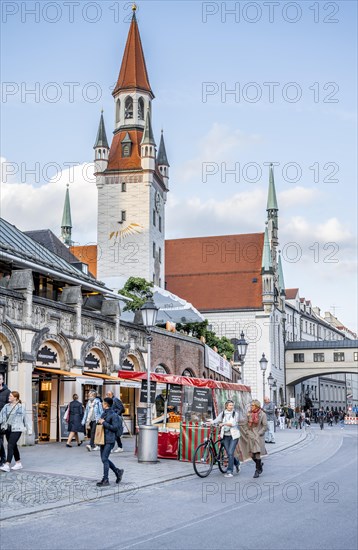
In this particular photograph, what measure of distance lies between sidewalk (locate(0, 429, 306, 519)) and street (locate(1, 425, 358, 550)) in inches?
9.3

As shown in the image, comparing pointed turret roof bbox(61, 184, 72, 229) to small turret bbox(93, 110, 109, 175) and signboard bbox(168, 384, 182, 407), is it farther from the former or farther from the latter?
signboard bbox(168, 384, 182, 407)

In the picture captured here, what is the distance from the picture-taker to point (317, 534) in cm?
924

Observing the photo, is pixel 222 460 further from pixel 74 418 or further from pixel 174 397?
pixel 74 418

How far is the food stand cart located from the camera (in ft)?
61.0

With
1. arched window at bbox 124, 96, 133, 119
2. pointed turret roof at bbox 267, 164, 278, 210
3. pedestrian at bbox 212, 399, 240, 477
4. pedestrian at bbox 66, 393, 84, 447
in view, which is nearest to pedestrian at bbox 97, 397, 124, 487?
pedestrian at bbox 212, 399, 240, 477

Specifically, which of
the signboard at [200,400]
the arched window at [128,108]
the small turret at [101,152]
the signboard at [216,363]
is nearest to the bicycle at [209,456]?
the signboard at [200,400]

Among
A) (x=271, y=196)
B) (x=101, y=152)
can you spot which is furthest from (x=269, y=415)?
(x=271, y=196)

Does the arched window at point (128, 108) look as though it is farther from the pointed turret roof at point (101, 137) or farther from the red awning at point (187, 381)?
the red awning at point (187, 381)

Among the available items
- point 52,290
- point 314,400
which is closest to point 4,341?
point 52,290

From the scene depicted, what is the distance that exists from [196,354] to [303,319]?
7319cm

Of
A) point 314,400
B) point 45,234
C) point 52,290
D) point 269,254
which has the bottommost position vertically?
point 314,400

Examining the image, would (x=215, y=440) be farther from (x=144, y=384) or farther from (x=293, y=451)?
(x=293, y=451)

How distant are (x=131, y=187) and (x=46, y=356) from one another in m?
52.2

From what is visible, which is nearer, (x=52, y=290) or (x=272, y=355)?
(x=52, y=290)
